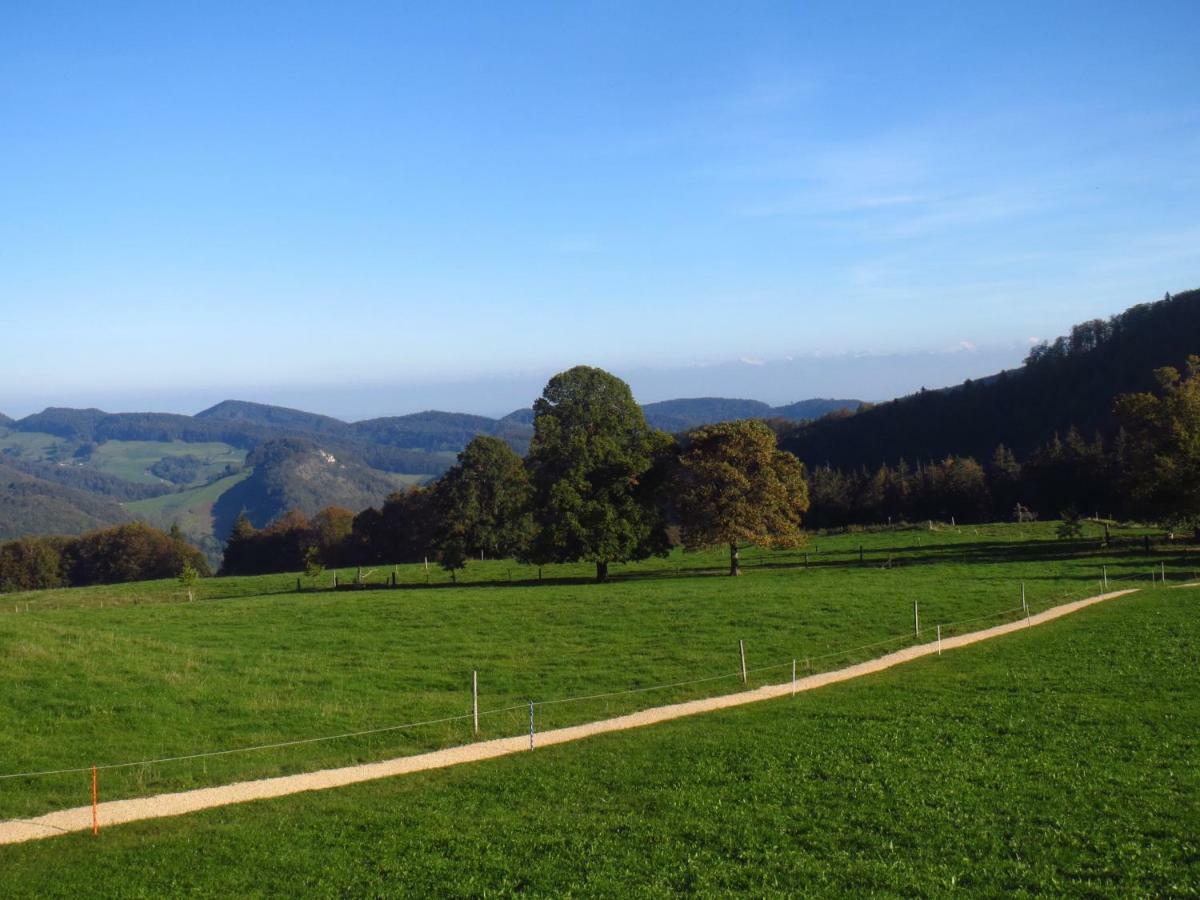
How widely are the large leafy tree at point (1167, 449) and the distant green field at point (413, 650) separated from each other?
352cm

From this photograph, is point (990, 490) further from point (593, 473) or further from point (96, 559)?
point (96, 559)

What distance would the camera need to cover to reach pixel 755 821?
45.9ft

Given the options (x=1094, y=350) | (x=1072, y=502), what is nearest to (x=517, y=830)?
(x=1072, y=502)

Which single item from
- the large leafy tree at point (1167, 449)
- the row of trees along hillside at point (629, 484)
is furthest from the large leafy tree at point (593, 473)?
the large leafy tree at point (1167, 449)

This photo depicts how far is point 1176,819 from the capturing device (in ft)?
43.7

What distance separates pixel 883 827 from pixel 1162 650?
18287mm

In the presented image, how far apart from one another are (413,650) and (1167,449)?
4882 centimetres

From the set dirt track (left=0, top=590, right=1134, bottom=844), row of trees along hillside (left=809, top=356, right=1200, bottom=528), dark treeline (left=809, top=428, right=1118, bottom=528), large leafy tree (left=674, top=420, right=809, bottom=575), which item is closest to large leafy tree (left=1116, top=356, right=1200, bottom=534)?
row of trees along hillside (left=809, top=356, right=1200, bottom=528)

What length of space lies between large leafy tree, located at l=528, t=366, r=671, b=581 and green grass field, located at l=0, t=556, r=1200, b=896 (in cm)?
3347

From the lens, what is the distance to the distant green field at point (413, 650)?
19984 millimetres

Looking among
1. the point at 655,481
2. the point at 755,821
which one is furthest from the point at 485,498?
the point at 755,821

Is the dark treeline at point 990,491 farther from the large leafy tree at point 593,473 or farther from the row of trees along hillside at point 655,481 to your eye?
the large leafy tree at point 593,473

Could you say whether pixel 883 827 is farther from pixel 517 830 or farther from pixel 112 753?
pixel 112 753

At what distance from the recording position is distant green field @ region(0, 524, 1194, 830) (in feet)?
65.6
